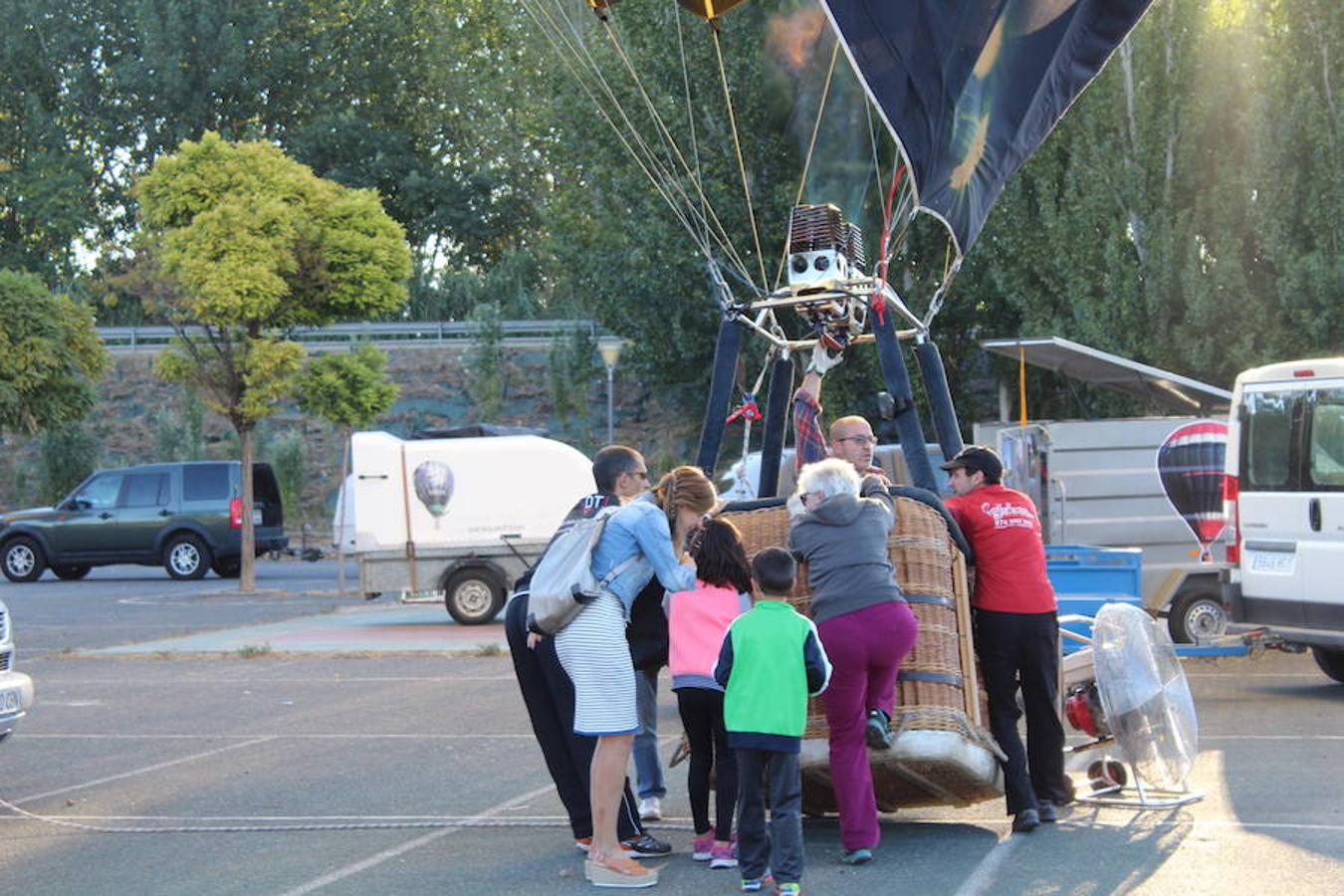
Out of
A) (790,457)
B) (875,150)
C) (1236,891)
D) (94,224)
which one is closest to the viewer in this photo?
(1236,891)

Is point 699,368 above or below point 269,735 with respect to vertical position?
above

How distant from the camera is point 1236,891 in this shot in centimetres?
754

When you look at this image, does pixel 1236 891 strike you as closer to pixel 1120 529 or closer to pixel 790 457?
pixel 1120 529

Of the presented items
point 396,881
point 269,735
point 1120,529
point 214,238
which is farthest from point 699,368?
point 396,881

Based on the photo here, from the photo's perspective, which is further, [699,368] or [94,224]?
[94,224]

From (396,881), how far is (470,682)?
324 inches

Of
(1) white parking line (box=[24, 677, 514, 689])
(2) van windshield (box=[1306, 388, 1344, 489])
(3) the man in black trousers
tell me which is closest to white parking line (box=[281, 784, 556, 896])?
(3) the man in black trousers

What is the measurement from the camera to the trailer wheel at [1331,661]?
1438 cm

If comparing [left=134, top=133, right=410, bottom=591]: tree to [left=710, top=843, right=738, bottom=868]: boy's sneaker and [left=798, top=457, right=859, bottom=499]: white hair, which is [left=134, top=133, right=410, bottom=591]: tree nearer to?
[left=798, top=457, right=859, bottom=499]: white hair

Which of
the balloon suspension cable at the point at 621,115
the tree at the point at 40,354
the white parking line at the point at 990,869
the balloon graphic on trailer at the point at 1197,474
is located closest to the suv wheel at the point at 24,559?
the tree at the point at 40,354

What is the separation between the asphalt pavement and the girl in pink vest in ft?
1.00

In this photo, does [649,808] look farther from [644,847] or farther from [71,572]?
[71,572]

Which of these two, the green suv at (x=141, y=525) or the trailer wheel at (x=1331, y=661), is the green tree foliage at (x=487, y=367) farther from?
the trailer wheel at (x=1331, y=661)

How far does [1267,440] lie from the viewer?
560 inches
